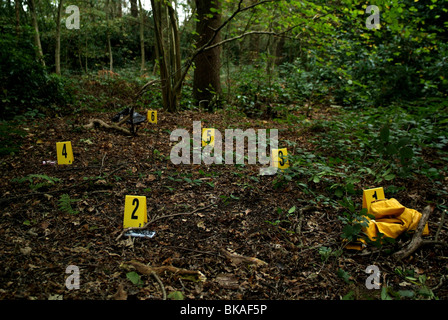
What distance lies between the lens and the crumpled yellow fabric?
1.92m

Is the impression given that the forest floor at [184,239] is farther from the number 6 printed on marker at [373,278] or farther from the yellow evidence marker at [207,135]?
the yellow evidence marker at [207,135]

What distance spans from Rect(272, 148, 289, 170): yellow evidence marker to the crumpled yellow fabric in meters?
1.06

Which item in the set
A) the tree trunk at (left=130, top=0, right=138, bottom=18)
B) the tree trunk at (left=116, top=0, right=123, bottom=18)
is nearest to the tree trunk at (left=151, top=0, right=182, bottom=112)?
the tree trunk at (left=130, top=0, right=138, bottom=18)

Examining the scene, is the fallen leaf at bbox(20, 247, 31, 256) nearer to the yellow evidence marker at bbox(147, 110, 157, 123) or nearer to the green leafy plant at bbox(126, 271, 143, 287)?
the green leafy plant at bbox(126, 271, 143, 287)

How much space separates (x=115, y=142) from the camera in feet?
12.4

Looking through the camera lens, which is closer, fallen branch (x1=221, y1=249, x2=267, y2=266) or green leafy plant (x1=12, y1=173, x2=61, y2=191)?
fallen branch (x1=221, y1=249, x2=267, y2=266)

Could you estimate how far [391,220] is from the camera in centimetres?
201

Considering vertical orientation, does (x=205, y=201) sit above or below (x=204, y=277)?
above

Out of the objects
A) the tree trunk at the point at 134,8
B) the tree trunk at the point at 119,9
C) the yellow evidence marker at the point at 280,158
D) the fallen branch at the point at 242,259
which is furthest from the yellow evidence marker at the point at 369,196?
the tree trunk at the point at 119,9
